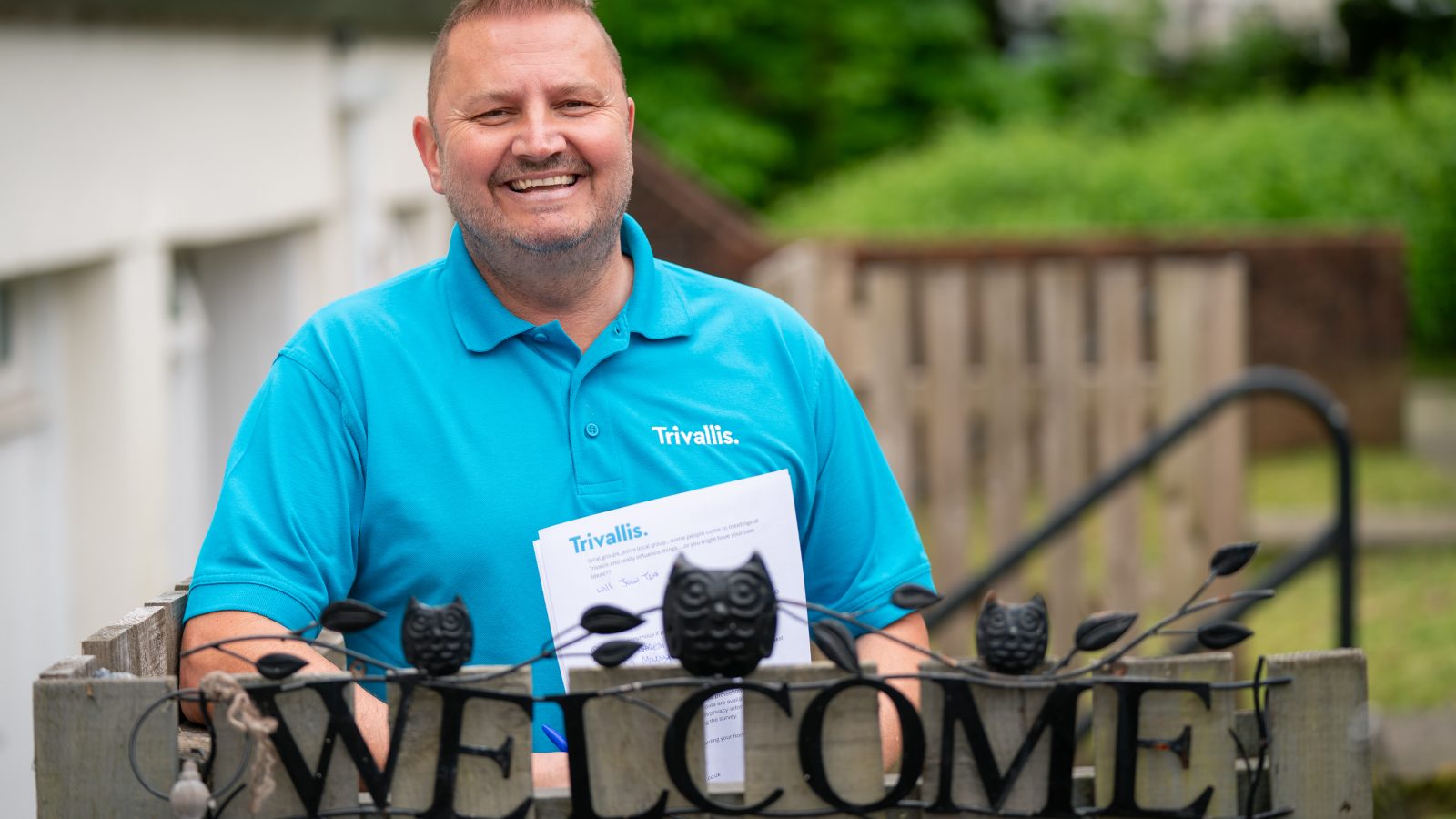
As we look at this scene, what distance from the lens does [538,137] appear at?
1996mm

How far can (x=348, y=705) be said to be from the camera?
5.06 ft

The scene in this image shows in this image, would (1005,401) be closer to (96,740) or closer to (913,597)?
(913,597)

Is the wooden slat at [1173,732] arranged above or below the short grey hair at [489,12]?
below

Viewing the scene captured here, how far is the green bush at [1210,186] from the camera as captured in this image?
40.8 feet

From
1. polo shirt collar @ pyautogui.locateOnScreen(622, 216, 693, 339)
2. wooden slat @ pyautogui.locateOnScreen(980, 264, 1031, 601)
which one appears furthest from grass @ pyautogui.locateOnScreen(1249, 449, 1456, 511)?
polo shirt collar @ pyautogui.locateOnScreen(622, 216, 693, 339)

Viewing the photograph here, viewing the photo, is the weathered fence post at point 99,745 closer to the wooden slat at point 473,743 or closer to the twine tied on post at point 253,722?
the twine tied on post at point 253,722

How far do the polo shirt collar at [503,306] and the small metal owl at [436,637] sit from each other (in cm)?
60

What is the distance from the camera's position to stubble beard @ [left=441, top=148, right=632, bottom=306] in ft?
6.76

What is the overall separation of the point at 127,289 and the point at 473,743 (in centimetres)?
339

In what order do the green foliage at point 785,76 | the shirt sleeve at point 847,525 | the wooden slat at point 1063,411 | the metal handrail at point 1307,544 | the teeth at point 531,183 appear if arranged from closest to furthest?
the teeth at point 531,183 → the shirt sleeve at point 847,525 → the metal handrail at point 1307,544 → the wooden slat at point 1063,411 → the green foliage at point 785,76

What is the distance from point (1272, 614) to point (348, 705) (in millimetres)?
6987

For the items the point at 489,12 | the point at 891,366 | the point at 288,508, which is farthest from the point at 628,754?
the point at 891,366

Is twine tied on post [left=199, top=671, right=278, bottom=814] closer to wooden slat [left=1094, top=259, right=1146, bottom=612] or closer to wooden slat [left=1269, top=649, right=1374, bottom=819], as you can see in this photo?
wooden slat [left=1269, top=649, right=1374, bottom=819]

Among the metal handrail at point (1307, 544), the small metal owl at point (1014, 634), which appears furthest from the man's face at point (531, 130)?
the metal handrail at point (1307, 544)
